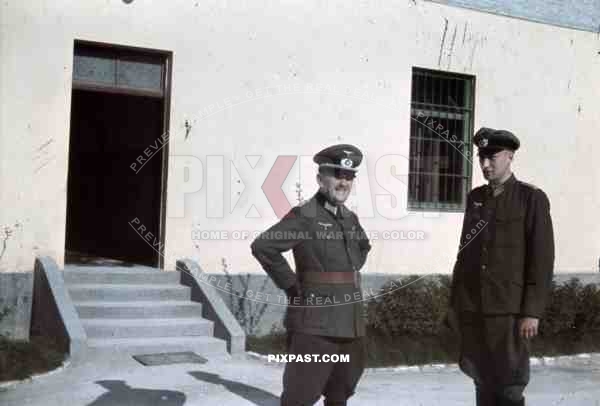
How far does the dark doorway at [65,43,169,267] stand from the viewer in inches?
375

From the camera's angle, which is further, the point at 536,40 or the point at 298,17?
the point at 536,40

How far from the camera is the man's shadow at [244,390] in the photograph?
696cm

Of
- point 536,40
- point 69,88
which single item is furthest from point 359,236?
point 536,40

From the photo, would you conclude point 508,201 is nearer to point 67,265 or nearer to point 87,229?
point 67,265

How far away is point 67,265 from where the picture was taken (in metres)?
9.70

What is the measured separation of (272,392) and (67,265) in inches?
142

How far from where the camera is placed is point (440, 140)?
11625 mm

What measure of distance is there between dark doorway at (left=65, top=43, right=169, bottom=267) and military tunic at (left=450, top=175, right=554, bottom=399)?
4.99 metres

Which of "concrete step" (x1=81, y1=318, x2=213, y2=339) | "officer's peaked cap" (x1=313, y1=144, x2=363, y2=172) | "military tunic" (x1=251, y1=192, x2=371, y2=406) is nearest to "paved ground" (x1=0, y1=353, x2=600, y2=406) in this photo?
"concrete step" (x1=81, y1=318, x2=213, y2=339)

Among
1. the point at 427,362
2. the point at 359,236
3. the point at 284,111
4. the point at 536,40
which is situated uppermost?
the point at 536,40

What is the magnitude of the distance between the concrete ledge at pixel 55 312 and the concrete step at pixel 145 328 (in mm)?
296

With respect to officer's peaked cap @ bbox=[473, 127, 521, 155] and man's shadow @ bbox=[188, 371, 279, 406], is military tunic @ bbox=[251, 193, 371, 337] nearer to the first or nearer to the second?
officer's peaked cap @ bbox=[473, 127, 521, 155]

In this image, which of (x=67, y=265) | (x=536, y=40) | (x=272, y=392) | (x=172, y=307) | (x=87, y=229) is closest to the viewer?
(x=272, y=392)

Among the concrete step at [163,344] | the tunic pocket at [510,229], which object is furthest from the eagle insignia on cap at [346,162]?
the concrete step at [163,344]
